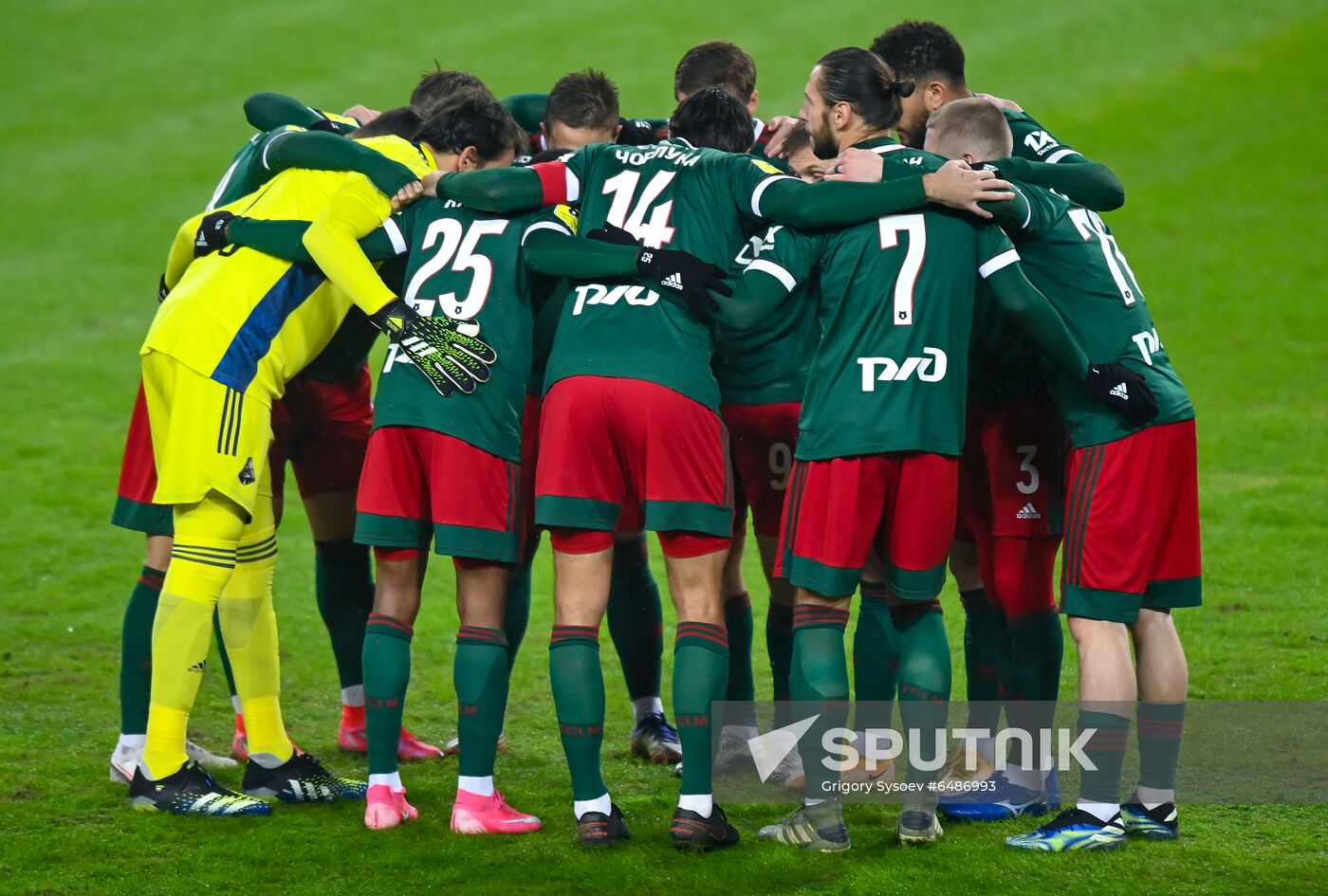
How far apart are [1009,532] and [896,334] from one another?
3.47 feet

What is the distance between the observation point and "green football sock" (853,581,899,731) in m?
5.46

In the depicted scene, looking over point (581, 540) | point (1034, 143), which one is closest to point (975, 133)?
point (1034, 143)

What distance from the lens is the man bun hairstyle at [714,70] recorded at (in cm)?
685

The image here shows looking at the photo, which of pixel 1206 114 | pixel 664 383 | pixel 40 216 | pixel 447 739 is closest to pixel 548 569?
pixel 447 739

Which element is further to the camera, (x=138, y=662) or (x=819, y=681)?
(x=138, y=662)

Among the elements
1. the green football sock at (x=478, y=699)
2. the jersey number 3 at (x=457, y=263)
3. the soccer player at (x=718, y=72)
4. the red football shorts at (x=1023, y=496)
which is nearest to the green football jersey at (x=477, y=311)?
the jersey number 3 at (x=457, y=263)

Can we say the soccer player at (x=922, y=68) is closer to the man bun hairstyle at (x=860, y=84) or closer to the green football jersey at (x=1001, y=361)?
the green football jersey at (x=1001, y=361)

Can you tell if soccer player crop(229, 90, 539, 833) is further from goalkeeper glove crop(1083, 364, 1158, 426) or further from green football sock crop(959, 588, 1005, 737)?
goalkeeper glove crop(1083, 364, 1158, 426)

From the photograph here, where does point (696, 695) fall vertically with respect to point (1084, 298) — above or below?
below

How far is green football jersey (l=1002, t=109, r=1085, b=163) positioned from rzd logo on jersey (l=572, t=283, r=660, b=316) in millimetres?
1668

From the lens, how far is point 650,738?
6496mm

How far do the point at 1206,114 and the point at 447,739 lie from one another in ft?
59.5

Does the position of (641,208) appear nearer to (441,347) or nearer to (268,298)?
(441,347)

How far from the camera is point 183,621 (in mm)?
5496
